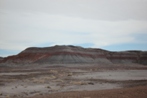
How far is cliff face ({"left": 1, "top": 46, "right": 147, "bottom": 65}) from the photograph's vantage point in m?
103

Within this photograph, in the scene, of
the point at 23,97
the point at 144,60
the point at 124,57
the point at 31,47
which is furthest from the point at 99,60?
the point at 23,97

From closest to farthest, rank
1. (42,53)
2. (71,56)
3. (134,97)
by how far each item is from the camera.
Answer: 1. (134,97)
2. (71,56)
3. (42,53)

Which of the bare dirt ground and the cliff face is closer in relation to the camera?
the bare dirt ground

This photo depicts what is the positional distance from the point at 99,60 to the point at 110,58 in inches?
422

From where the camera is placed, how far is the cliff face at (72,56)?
103125mm

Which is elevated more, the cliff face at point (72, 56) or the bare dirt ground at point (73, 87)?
the cliff face at point (72, 56)

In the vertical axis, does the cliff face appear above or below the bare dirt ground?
above

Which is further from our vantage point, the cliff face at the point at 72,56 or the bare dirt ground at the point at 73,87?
the cliff face at the point at 72,56

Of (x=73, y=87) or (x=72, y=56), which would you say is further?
(x=72, y=56)

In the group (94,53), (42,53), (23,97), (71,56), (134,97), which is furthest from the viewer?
(94,53)

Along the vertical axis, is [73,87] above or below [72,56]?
below

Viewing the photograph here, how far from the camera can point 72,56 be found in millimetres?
105938

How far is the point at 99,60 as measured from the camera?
115 metres

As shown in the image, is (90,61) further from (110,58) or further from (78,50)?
(110,58)
